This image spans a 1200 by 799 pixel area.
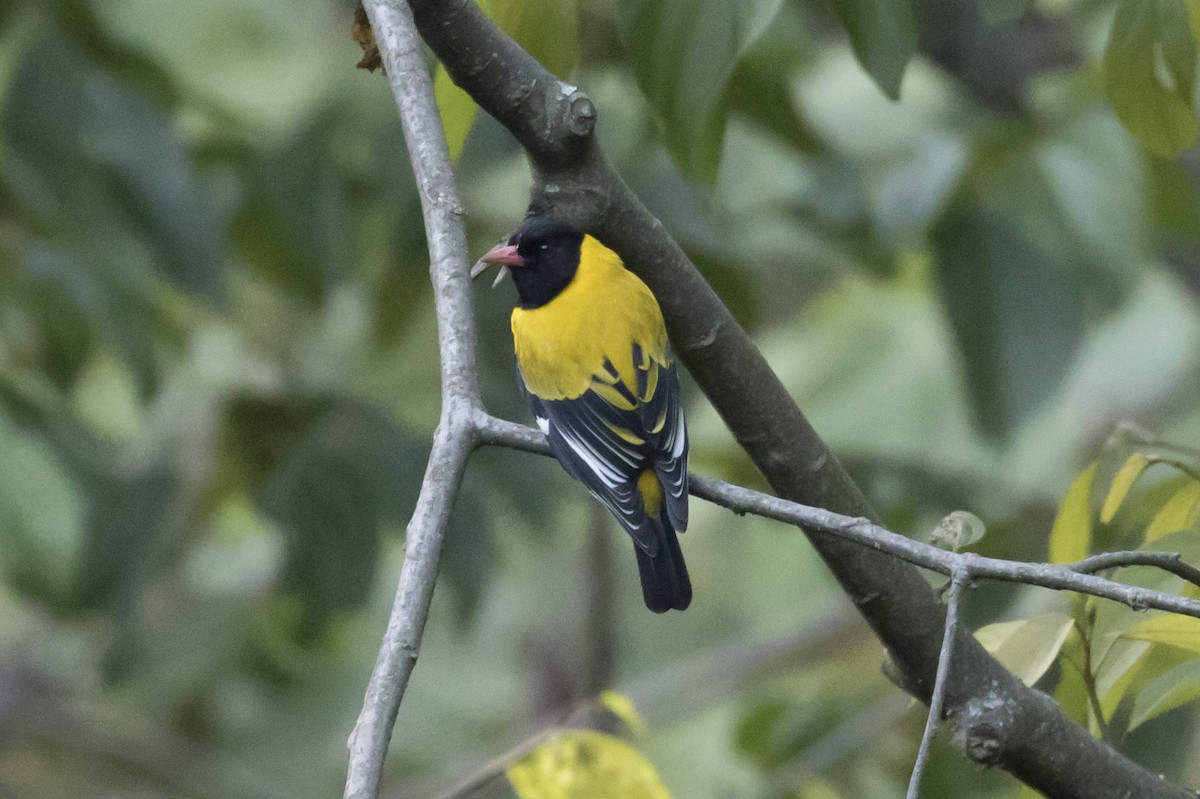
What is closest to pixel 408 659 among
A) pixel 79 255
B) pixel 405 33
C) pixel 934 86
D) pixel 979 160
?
pixel 405 33

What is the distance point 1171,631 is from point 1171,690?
16cm

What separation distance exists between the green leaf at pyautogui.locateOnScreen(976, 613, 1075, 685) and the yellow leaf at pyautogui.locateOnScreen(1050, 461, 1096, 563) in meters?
0.08

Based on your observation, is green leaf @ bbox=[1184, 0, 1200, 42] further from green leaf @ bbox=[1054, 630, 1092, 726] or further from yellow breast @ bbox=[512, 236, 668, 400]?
yellow breast @ bbox=[512, 236, 668, 400]

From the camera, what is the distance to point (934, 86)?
4.31 m

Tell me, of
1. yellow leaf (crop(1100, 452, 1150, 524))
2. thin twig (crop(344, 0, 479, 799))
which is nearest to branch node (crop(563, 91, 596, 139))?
thin twig (crop(344, 0, 479, 799))

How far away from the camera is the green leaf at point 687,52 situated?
1.38 metres

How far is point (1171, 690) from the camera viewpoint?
1391 mm

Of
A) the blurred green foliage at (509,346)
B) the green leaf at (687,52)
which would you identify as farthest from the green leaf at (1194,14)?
the green leaf at (687,52)

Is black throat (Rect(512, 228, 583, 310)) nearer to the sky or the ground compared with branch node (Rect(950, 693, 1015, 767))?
nearer to the sky

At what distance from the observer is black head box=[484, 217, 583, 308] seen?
2.12 metres

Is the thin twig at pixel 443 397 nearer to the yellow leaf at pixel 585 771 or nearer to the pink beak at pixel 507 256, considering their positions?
the yellow leaf at pixel 585 771

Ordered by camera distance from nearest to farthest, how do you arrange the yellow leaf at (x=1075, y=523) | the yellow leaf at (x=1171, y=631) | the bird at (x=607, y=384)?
the yellow leaf at (x=1171, y=631) → the yellow leaf at (x=1075, y=523) → the bird at (x=607, y=384)

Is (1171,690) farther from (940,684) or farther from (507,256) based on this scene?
(507,256)

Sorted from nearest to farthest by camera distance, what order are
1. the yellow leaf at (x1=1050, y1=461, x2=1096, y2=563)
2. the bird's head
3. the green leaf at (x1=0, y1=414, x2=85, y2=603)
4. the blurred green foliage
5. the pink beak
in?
the yellow leaf at (x1=1050, y1=461, x2=1096, y2=563) < the blurred green foliage < the bird's head < the pink beak < the green leaf at (x1=0, y1=414, x2=85, y2=603)
